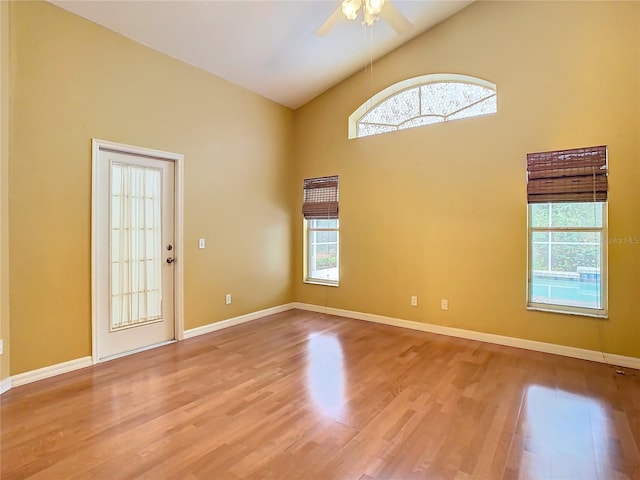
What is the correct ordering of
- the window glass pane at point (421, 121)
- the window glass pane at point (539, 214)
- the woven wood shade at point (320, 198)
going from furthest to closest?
the woven wood shade at point (320, 198), the window glass pane at point (421, 121), the window glass pane at point (539, 214)

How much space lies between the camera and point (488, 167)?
3.88 metres

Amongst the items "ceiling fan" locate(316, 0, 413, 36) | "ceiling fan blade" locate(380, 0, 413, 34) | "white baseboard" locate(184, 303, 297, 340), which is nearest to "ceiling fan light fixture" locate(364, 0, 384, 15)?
"ceiling fan" locate(316, 0, 413, 36)

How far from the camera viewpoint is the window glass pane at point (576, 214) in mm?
3383

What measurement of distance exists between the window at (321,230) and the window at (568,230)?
249 cm

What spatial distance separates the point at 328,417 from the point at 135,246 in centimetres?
262

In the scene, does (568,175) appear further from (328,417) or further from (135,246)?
(135,246)

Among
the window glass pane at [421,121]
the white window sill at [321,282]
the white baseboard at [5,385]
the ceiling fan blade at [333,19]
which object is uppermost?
the ceiling fan blade at [333,19]

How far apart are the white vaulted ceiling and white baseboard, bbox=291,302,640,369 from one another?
334cm

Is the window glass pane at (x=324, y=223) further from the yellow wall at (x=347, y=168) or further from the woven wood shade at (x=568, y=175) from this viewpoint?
the woven wood shade at (x=568, y=175)

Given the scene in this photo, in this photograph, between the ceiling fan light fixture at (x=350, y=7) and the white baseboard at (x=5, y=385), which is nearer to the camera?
the ceiling fan light fixture at (x=350, y=7)

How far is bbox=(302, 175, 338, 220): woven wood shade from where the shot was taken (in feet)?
16.7

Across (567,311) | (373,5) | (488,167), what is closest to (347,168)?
(488,167)

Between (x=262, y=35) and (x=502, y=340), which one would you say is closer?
(x=262, y=35)

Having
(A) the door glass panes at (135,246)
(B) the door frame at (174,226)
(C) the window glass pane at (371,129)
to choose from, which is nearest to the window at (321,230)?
(C) the window glass pane at (371,129)
